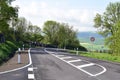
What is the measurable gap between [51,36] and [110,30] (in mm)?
39967

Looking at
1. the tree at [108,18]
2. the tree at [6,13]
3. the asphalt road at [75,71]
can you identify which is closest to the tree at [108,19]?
the tree at [108,18]

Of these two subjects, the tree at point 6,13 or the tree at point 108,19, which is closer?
the tree at point 6,13

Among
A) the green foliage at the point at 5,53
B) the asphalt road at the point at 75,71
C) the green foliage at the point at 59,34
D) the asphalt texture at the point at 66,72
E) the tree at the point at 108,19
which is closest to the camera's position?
the asphalt texture at the point at 66,72

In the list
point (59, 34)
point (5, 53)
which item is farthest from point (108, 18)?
point (5, 53)

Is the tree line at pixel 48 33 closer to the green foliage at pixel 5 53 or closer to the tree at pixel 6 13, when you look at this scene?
the tree at pixel 6 13

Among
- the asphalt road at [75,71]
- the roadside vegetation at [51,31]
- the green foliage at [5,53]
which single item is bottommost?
the asphalt road at [75,71]

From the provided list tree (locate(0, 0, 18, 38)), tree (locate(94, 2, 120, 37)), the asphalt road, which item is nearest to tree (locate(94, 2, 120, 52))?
tree (locate(94, 2, 120, 37))

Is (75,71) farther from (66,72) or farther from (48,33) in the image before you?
(48,33)

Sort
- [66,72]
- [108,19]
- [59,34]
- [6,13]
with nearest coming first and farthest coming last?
[66,72]
[6,13]
[108,19]
[59,34]

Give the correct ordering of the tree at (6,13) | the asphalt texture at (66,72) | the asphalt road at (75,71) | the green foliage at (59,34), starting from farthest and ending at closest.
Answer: the green foliage at (59,34) < the tree at (6,13) < the asphalt road at (75,71) < the asphalt texture at (66,72)

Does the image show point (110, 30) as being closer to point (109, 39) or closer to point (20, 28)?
point (109, 39)

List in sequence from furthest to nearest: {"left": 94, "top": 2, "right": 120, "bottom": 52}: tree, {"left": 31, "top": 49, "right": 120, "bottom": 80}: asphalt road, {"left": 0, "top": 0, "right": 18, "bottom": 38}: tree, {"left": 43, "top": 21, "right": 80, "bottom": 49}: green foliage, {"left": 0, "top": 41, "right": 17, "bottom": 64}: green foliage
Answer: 1. {"left": 43, "top": 21, "right": 80, "bottom": 49}: green foliage
2. {"left": 94, "top": 2, "right": 120, "bottom": 52}: tree
3. {"left": 0, "top": 0, "right": 18, "bottom": 38}: tree
4. {"left": 0, "top": 41, "right": 17, "bottom": 64}: green foliage
5. {"left": 31, "top": 49, "right": 120, "bottom": 80}: asphalt road

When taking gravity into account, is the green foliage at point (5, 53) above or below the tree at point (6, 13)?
below

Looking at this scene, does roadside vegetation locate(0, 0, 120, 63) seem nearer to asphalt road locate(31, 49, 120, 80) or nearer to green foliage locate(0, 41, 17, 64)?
green foliage locate(0, 41, 17, 64)
